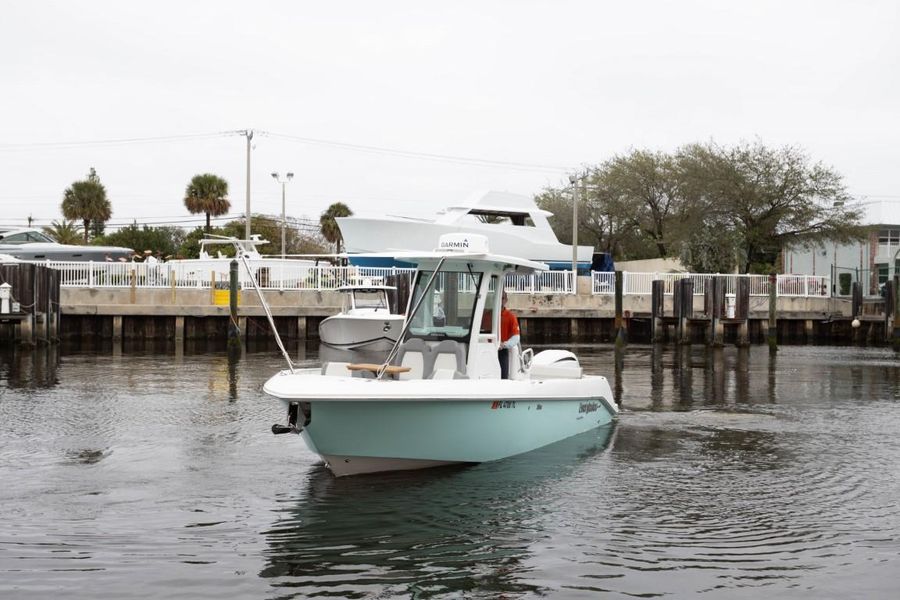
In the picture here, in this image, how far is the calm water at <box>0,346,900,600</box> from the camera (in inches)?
314

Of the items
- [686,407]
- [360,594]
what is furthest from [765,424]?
[360,594]

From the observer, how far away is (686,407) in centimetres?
1892

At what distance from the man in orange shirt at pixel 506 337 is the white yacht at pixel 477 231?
2758cm

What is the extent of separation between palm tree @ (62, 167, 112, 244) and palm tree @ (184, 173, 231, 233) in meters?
5.87

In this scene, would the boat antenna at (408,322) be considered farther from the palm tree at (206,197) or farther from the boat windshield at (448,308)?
the palm tree at (206,197)

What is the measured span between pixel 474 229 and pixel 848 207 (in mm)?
22003

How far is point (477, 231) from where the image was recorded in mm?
46000

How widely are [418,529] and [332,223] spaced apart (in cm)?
7191

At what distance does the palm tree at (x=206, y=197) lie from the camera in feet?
222

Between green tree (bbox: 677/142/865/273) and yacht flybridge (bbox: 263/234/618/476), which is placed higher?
green tree (bbox: 677/142/865/273)

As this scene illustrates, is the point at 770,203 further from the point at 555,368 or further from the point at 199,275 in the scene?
the point at 555,368

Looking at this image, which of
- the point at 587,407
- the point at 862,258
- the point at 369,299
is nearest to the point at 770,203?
the point at 862,258

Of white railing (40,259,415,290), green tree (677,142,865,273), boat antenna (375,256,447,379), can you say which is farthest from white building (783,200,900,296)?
boat antenna (375,256,447,379)

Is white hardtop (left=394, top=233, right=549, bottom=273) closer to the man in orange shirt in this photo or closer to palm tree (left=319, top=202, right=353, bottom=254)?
the man in orange shirt
